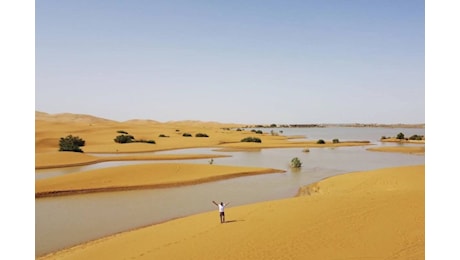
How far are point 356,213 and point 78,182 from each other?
15.0 metres

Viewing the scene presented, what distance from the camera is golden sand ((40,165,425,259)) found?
914 cm

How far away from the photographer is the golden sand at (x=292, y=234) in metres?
9.14

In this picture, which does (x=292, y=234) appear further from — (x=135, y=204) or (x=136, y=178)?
(x=136, y=178)

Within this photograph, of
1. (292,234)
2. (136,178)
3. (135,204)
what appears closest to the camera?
(292,234)

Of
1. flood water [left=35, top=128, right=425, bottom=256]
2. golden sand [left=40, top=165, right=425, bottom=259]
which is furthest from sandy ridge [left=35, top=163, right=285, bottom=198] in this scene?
golden sand [left=40, top=165, right=425, bottom=259]

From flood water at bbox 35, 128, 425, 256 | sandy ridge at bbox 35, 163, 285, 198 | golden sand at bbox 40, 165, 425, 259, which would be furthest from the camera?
sandy ridge at bbox 35, 163, 285, 198

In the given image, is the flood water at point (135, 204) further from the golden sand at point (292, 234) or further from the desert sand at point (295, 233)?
the golden sand at point (292, 234)

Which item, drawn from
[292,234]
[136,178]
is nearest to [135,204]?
[136,178]

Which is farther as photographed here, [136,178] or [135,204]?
[136,178]

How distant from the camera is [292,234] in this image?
34.2 feet

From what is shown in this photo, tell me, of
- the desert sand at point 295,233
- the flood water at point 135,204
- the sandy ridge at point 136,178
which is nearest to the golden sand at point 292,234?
the desert sand at point 295,233

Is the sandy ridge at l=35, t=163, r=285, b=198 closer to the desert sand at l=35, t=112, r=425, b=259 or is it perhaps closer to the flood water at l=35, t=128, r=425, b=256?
the flood water at l=35, t=128, r=425, b=256
